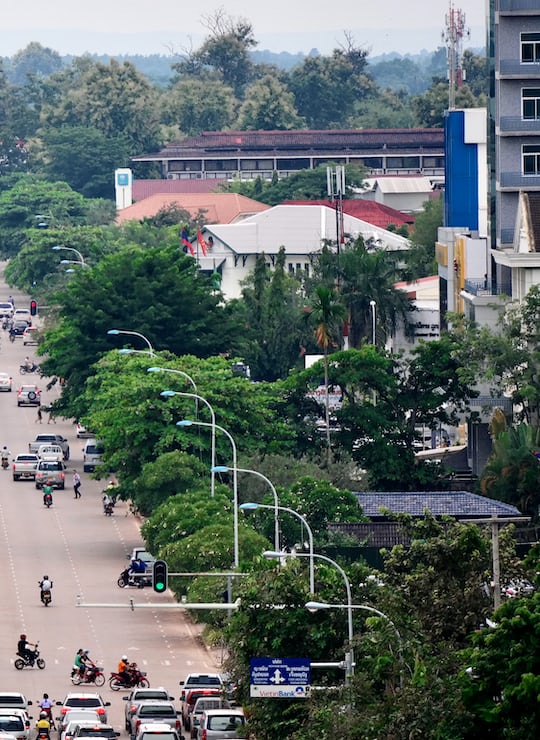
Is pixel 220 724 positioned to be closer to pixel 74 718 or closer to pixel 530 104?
pixel 74 718

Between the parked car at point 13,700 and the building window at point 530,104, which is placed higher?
the building window at point 530,104

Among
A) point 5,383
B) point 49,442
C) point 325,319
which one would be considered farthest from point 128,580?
point 5,383

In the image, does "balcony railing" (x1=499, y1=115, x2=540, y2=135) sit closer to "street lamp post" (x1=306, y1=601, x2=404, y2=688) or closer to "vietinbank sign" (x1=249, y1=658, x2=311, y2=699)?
"vietinbank sign" (x1=249, y1=658, x2=311, y2=699)

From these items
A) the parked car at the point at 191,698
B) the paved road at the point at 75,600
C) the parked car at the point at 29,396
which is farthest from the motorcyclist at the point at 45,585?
the parked car at the point at 29,396

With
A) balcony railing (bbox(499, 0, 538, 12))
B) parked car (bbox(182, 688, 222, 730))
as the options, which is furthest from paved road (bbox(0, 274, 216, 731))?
balcony railing (bbox(499, 0, 538, 12))

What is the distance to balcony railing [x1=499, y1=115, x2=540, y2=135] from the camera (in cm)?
11275

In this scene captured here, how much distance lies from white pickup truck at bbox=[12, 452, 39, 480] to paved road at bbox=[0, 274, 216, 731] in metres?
0.35

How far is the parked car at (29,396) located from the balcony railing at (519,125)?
132 ft

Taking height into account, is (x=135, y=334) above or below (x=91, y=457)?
above

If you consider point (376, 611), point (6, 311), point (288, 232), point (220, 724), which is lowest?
point (220, 724)

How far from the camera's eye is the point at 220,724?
6316 centimetres

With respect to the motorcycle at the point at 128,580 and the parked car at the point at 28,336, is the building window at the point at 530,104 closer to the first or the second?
the motorcycle at the point at 128,580

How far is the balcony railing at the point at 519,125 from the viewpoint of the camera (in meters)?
113

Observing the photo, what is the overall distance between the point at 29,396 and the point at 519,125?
4131 centimetres
